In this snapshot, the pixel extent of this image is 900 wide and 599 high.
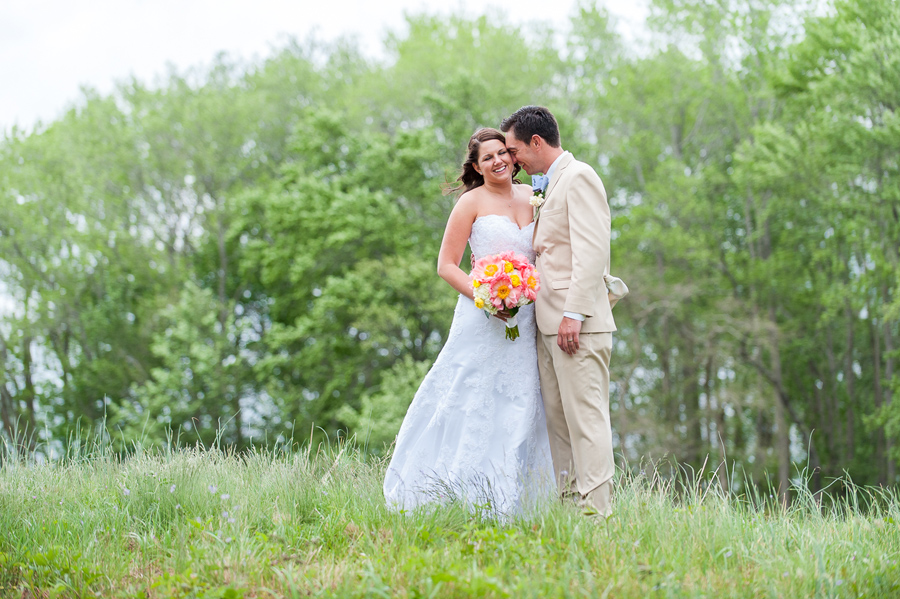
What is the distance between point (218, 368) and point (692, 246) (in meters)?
12.8

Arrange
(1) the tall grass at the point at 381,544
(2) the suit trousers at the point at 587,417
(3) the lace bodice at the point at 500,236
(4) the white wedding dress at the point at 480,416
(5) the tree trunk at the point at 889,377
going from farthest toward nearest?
(5) the tree trunk at the point at 889,377 → (3) the lace bodice at the point at 500,236 → (4) the white wedding dress at the point at 480,416 → (2) the suit trousers at the point at 587,417 → (1) the tall grass at the point at 381,544

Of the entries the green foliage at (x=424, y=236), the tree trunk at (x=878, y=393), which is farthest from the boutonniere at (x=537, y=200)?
the tree trunk at (x=878, y=393)

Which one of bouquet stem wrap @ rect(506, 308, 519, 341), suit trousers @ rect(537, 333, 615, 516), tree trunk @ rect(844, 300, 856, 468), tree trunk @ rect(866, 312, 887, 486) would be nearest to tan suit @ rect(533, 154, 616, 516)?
suit trousers @ rect(537, 333, 615, 516)

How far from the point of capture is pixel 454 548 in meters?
3.18

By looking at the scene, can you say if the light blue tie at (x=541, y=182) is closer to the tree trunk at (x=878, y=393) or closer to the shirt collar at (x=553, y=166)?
the shirt collar at (x=553, y=166)

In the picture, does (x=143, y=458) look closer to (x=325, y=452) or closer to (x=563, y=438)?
(x=325, y=452)

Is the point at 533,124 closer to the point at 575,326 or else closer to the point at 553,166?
the point at 553,166

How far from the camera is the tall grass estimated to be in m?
2.89

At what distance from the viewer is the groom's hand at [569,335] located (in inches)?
151

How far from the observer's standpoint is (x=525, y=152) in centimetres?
429

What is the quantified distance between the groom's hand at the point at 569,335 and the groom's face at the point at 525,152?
0.94m

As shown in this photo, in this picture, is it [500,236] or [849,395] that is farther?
[849,395]

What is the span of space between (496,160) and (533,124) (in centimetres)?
29

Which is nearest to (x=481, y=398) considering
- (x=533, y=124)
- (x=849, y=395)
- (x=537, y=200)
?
(x=537, y=200)
